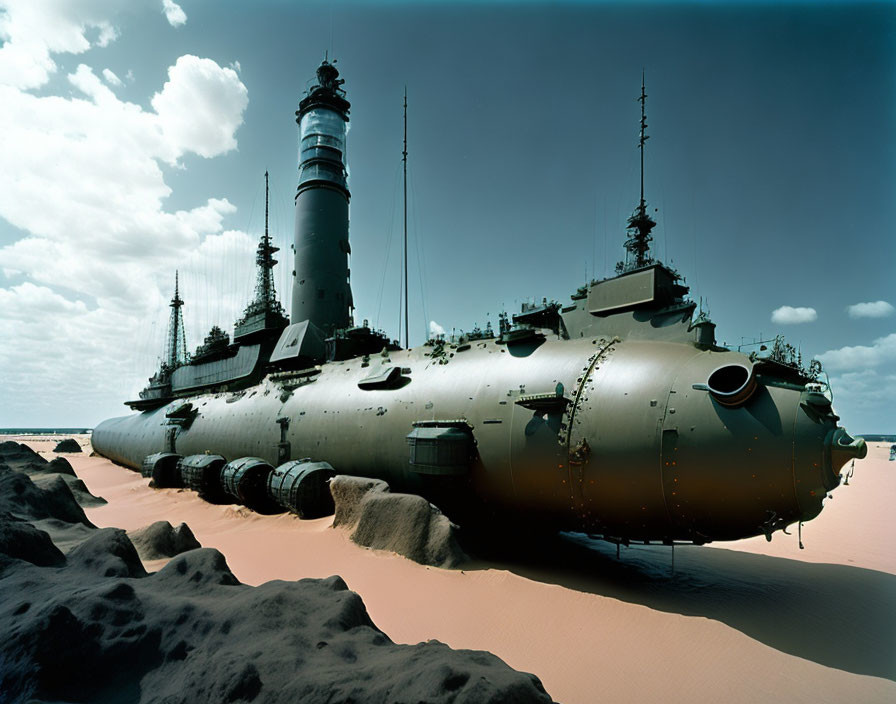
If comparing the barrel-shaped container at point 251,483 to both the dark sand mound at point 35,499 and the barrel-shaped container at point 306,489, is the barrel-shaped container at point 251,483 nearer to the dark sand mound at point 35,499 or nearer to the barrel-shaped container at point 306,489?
the barrel-shaped container at point 306,489

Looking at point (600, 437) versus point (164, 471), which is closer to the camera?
point (600, 437)

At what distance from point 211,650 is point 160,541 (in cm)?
635

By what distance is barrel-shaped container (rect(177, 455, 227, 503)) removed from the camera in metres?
16.6

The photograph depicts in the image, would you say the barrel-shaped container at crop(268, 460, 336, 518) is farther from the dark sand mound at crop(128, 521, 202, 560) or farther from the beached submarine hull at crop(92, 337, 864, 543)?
the dark sand mound at crop(128, 521, 202, 560)

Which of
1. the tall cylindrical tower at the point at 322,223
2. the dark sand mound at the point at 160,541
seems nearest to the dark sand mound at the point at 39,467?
the dark sand mound at the point at 160,541

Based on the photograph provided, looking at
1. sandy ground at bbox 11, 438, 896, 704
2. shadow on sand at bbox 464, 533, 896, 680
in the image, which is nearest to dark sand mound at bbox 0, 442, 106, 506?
sandy ground at bbox 11, 438, 896, 704

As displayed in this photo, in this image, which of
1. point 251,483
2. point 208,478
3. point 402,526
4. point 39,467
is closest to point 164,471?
point 39,467

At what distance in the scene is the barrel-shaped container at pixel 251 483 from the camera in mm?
14375

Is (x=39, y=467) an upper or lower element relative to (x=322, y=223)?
lower

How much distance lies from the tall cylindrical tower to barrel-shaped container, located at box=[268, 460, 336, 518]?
9.83 meters

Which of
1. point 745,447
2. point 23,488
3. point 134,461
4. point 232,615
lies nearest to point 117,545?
point 232,615

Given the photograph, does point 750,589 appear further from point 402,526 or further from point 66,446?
point 66,446

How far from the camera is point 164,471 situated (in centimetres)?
2030

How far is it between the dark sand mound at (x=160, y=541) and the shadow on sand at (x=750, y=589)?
5.90 meters
